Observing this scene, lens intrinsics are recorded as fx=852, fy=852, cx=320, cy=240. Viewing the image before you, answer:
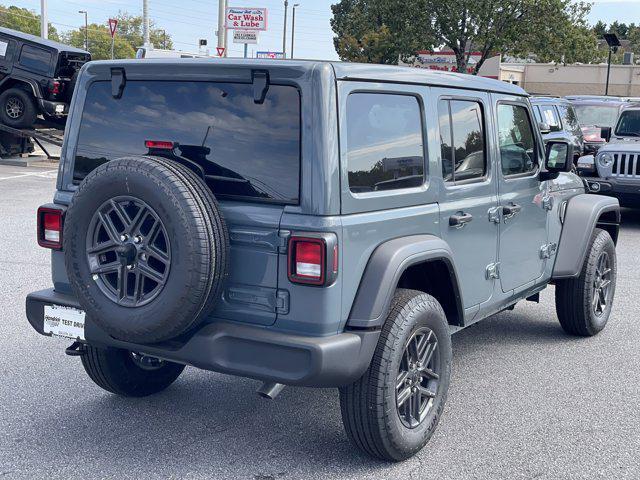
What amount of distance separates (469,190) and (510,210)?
54 centimetres

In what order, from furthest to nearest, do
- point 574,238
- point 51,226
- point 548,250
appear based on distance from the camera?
point 574,238
point 548,250
point 51,226

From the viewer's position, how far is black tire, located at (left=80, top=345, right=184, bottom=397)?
4691 millimetres

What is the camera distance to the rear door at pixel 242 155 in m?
3.73

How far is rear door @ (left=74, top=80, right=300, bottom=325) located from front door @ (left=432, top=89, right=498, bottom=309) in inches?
41.0

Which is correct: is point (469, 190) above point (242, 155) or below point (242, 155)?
below

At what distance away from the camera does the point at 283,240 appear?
3684 mm

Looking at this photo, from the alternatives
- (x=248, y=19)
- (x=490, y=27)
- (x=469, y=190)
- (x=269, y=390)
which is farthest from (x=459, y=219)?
(x=490, y=27)

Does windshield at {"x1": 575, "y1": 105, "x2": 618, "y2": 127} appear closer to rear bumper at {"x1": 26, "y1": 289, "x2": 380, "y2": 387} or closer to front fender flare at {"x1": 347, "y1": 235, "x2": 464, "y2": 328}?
front fender flare at {"x1": 347, "y1": 235, "x2": 464, "y2": 328}

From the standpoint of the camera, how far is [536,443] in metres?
4.39

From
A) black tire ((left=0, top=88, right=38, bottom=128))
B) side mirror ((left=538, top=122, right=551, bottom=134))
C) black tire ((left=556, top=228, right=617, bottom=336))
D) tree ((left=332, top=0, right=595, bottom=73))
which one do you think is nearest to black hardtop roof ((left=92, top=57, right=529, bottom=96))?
black tire ((left=556, top=228, right=617, bottom=336))

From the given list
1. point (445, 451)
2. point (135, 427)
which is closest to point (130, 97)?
point (135, 427)

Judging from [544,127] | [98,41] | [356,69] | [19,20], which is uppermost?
[19,20]

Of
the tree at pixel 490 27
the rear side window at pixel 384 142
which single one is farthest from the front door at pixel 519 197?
the tree at pixel 490 27

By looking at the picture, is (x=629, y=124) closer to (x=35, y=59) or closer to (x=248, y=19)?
(x=35, y=59)
